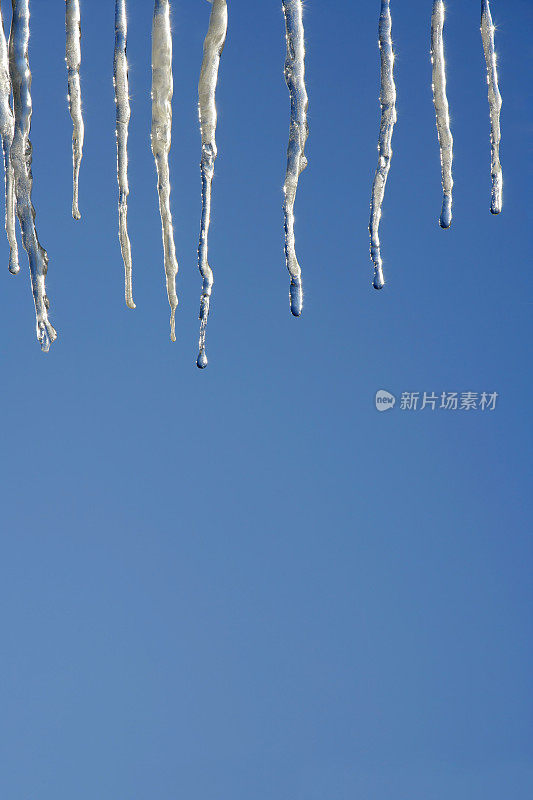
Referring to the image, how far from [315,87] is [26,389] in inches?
29.6

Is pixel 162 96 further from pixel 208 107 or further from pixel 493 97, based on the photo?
pixel 493 97

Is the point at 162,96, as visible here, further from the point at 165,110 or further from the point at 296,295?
the point at 296,295

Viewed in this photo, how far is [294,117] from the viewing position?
460mm

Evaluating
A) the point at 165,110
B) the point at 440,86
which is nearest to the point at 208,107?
the point at 165,110

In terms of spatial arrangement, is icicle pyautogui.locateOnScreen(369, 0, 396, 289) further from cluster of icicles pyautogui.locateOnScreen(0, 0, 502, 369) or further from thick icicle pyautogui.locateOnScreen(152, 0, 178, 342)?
thick icicle pyautogui.locateOnScreen(152, 0, 178, 342)

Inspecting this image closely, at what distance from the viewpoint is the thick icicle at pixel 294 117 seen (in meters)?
0.44

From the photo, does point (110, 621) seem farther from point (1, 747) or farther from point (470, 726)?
point (470, 726)

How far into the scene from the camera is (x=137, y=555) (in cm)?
131

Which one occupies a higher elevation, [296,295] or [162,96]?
[162,96]

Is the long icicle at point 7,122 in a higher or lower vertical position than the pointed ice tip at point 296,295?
higher

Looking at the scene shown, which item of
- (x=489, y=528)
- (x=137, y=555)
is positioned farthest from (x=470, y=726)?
(x=137, y=555)

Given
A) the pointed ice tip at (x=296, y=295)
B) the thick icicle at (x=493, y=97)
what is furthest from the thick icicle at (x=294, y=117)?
the thick icicle at (x=493, y=97)

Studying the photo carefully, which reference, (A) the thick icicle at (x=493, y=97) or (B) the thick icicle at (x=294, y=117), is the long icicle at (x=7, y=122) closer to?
(B) the thick icicle at (x=294, y=117)

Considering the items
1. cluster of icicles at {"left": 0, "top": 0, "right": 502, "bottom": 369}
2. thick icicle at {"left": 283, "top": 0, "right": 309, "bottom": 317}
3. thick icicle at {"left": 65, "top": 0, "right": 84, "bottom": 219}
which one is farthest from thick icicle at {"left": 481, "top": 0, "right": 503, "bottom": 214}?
thick icicle at {"left": 65, "top": 0, "right": 84, "bottom": 219}
